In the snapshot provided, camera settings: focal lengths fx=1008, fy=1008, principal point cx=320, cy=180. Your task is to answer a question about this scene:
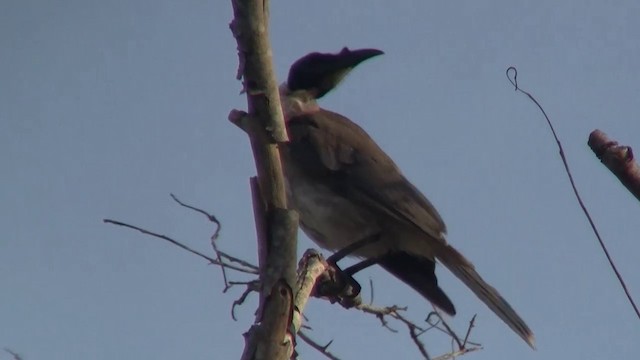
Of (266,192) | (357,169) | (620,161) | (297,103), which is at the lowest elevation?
(620,161)

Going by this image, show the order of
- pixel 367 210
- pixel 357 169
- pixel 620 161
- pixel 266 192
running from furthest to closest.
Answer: pixel 357 169 < pixel 367 210 < pixel 266 192 < pixel 620 161

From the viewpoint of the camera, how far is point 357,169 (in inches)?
225

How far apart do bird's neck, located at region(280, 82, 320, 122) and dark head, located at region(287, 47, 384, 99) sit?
0.03 m

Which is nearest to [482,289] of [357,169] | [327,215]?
[327,215]

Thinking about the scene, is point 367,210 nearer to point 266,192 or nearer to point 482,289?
point 482,289

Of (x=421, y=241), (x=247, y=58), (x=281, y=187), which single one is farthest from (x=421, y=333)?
(x=247, y=58)

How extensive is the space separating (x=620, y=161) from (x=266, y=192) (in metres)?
1.31

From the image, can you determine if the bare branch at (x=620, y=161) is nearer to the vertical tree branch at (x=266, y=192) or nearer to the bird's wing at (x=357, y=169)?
the vertical tree branch at (x=266, y=192)

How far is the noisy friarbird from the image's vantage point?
5.38 metres

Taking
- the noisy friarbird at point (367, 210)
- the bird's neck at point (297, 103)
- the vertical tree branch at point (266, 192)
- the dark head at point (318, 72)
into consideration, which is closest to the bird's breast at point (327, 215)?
the noisy friarbird at point (367, 210)

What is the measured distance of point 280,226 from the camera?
2660 millimetres

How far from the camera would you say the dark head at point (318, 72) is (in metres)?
6.21

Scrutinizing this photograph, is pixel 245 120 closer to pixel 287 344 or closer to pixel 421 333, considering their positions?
pixel 287 344

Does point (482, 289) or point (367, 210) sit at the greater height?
point (367, 210)
